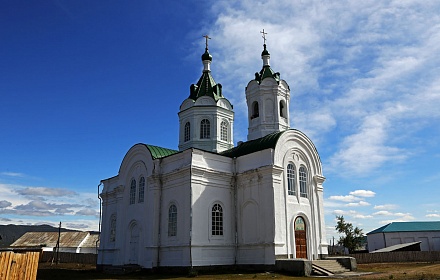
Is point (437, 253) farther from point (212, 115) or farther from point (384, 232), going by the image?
point (212, 115)

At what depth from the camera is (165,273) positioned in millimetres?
20578

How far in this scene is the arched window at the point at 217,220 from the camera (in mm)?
21312

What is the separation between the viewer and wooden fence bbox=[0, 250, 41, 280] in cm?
802

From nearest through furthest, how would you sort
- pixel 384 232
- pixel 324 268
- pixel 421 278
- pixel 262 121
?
pixel 421 278 → pixel 324 268 → pixel 262 121 → pixel 384 232

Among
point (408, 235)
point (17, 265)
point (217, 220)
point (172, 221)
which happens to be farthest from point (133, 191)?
point (408, 235)

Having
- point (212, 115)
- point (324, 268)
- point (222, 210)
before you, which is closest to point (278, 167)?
point (222, 210)

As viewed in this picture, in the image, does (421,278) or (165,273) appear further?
(165,273)

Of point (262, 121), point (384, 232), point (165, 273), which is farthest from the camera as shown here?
point (384, 232)

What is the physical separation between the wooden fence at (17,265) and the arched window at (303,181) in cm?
1665

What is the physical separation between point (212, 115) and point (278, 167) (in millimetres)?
7743

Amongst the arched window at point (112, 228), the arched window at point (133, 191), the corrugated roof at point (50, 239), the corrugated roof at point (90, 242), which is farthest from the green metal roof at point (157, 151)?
the corrugated roof at point (50, 239)

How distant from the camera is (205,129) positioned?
2712cm

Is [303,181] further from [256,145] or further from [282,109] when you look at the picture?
[282,109]

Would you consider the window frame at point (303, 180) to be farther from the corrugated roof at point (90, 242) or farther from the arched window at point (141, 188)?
the corrugated roof at point (90, 242)
